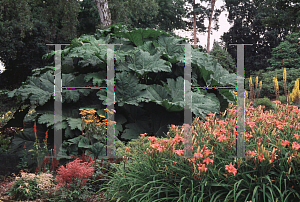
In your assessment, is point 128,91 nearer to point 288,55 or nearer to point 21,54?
point 21,54

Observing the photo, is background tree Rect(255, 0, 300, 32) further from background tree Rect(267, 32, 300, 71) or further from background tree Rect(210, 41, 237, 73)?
background tree Rect(210, 41, 237, 73)

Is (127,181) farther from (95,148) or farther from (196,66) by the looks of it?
(196,66)

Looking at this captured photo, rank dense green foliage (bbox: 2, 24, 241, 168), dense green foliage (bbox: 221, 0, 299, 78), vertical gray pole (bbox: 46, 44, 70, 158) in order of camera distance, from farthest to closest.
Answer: dense green foliage (bbox: 221, 0, 299, 78)
dense green foliage (bbox: 2, 24, 241, 168)
vertical gray pole (bbox: 46, 44, 70, 158)

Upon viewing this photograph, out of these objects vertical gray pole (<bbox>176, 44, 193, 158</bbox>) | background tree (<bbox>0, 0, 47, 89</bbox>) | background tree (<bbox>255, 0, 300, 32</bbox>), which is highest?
background tree (<bbox>255, 0, 300, 32</bbox>)

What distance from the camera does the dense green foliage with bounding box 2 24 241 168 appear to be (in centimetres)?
396

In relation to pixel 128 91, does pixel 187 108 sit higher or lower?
lower

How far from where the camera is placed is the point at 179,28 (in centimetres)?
2112

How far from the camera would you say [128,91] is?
4.18 m

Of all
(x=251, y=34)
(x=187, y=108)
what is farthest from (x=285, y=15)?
(x=187, y=108)

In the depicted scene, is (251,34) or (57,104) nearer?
(57,104)

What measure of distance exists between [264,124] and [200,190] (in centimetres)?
90

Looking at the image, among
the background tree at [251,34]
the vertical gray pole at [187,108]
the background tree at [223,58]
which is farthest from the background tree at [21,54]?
the background tree at [251,34]

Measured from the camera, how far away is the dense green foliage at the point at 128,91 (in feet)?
13.0

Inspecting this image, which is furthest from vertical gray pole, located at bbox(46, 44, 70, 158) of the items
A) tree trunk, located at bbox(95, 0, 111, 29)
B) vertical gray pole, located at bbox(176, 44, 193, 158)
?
tree trunk, located at bbox(95, 0, 111, 29)
